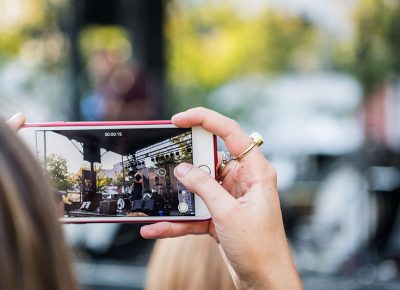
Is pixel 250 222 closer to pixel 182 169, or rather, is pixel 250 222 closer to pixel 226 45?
pixel 182 169

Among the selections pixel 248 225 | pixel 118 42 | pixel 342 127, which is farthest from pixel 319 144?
pixel 248 225

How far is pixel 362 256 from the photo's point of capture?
6.99 m

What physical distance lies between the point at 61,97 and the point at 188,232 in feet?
22.2

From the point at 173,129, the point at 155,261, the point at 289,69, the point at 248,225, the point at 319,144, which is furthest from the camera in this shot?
the point at 289,69

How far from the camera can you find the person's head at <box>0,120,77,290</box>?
920 mm

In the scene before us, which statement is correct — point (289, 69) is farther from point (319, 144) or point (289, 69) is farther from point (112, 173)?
point (112, 173)

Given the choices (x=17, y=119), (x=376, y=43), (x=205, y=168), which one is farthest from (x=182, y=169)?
(x=376, y=43)

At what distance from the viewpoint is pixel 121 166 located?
5.63 feet

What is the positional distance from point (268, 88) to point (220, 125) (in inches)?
354

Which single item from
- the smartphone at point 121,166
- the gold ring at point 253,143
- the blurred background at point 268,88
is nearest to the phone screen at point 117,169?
the smartphone at point 121,166

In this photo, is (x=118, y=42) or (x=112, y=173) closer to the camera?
(x=112, y=173)

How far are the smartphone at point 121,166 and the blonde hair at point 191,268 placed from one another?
0.42m

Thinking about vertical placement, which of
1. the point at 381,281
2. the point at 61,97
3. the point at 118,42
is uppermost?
the point at 118,42

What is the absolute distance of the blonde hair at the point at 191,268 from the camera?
209 centimetres
